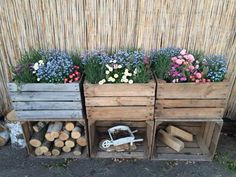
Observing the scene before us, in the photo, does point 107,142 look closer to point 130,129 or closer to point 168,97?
point 130,129

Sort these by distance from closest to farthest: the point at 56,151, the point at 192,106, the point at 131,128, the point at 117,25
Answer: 1. the point at 192,106
2. the point at 117,25
3. the point at 56,151
4. the point at 131,128

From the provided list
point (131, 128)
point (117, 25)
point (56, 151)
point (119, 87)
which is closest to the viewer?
point (119, 87)

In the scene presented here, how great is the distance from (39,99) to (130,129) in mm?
1129

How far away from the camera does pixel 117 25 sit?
2.42m

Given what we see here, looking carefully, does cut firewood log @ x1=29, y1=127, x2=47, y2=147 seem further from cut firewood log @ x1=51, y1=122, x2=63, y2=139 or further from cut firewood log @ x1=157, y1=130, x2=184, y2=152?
cut firewood log @ x1=157, y1=130, x2=184, y2=152

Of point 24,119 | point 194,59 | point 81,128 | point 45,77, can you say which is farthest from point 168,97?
point 24,119

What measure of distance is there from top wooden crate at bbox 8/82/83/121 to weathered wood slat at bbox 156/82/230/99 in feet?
2.58

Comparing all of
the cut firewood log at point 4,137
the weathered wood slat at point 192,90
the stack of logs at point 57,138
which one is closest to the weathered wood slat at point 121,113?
the weathered wood slat at point 192,90

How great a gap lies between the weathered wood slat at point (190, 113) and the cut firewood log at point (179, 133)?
44cm

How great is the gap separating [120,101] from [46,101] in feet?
2.30

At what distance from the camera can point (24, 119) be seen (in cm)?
232

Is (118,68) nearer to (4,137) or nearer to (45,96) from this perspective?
(45,96)

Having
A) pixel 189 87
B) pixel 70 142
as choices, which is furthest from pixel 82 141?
pixel 189 87

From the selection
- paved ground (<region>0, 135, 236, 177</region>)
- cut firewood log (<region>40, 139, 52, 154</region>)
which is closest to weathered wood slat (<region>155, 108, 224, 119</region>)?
paved ground (<region>0, 135, 236, 177</region>)
